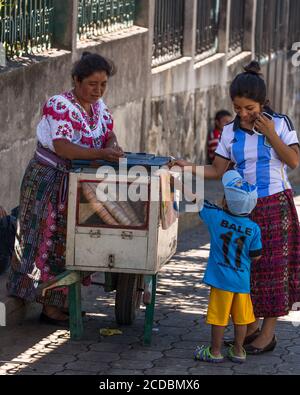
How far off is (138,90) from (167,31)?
2038 millimetres

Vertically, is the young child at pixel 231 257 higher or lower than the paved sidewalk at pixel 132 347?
higher

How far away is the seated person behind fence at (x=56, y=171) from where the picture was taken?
782 centimetres

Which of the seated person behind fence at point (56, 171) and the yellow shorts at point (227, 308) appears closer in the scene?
the yellow shorts at point (227, 308)

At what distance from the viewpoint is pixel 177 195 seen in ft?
26.2

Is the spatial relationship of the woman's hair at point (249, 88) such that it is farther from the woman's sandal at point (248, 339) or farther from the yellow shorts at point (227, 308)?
the woman's sandal at point (248, 339)

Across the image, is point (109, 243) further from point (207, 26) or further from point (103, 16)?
point (207, 26)

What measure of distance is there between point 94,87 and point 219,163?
2.96 feet

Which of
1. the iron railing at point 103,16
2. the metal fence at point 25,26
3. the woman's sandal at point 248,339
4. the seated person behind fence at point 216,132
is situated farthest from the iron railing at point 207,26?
the woman's sandal at point 248,339

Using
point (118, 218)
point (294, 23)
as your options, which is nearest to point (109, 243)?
point (118, 218)

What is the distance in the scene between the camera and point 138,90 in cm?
1405

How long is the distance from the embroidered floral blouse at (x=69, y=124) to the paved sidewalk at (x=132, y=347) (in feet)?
3.88

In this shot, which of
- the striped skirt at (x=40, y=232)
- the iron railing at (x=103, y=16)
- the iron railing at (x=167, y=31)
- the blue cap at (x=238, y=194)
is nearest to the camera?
the blue cap at (x=238, y=194)

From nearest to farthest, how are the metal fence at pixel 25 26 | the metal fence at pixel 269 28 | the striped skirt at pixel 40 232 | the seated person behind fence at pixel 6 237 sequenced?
the striped skirt at pixel 40 232
the seated person behind fence at pixel 6 237
the metal fence at pixel 25 26
the metal fence at pixel 269 28

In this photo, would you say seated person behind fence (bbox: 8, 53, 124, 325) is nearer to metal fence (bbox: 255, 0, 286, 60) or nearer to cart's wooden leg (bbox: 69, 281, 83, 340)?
cart's wooden leg (bbox: 69, 281, 83, 340)
